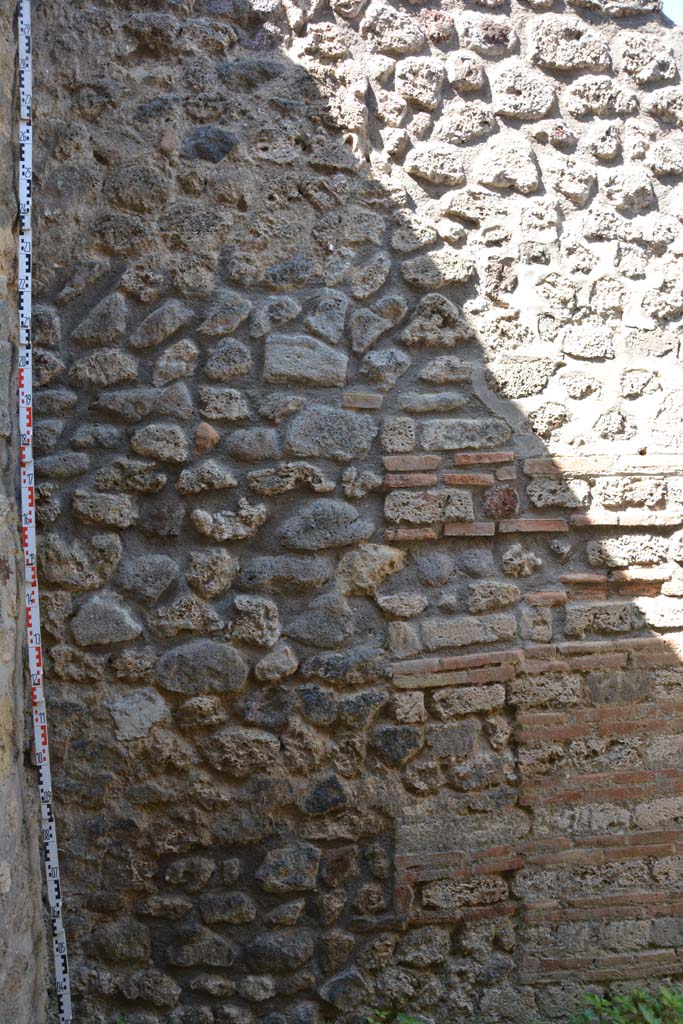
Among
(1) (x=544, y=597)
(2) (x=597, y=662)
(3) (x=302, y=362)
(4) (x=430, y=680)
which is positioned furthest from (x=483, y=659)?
(3) (x=302, y=362)

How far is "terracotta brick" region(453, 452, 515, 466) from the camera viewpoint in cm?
307

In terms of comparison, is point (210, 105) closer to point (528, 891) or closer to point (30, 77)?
point (30, 77)

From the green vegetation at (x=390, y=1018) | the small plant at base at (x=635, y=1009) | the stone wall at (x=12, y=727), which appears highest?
the stone wall at (x=12, y=727)

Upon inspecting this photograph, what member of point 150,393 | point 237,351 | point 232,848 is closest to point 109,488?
point 150,393

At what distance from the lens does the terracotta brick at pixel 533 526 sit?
3066 millimetres

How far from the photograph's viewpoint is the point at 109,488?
286cm

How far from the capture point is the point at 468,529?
3037mm

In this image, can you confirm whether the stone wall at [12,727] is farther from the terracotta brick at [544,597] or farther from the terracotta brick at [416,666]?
the terracotta brick at [544,597]

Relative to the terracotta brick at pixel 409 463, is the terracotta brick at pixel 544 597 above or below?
below

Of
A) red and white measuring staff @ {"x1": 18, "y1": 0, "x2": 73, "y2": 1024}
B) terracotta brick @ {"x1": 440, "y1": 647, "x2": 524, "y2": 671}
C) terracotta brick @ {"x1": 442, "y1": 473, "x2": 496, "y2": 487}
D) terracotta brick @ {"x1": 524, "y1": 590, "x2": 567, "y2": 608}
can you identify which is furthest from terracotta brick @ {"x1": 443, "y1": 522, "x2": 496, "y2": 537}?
red and white measuring staff @ {"x1": 18, "y1": 0, "x2": 73, "y2": 1024}

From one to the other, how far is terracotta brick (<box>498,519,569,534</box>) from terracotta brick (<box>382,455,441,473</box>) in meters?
0.30

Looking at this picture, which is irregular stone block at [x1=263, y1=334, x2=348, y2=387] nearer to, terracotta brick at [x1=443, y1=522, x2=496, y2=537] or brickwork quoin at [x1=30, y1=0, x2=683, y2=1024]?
brickwork quoin at [x1=30, y1=0, x2=683, y2=1024]

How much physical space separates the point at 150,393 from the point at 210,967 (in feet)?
5.65

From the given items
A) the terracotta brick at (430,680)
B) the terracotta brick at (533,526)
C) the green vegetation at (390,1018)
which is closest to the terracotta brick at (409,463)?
the terracotta brick at (533,526)
